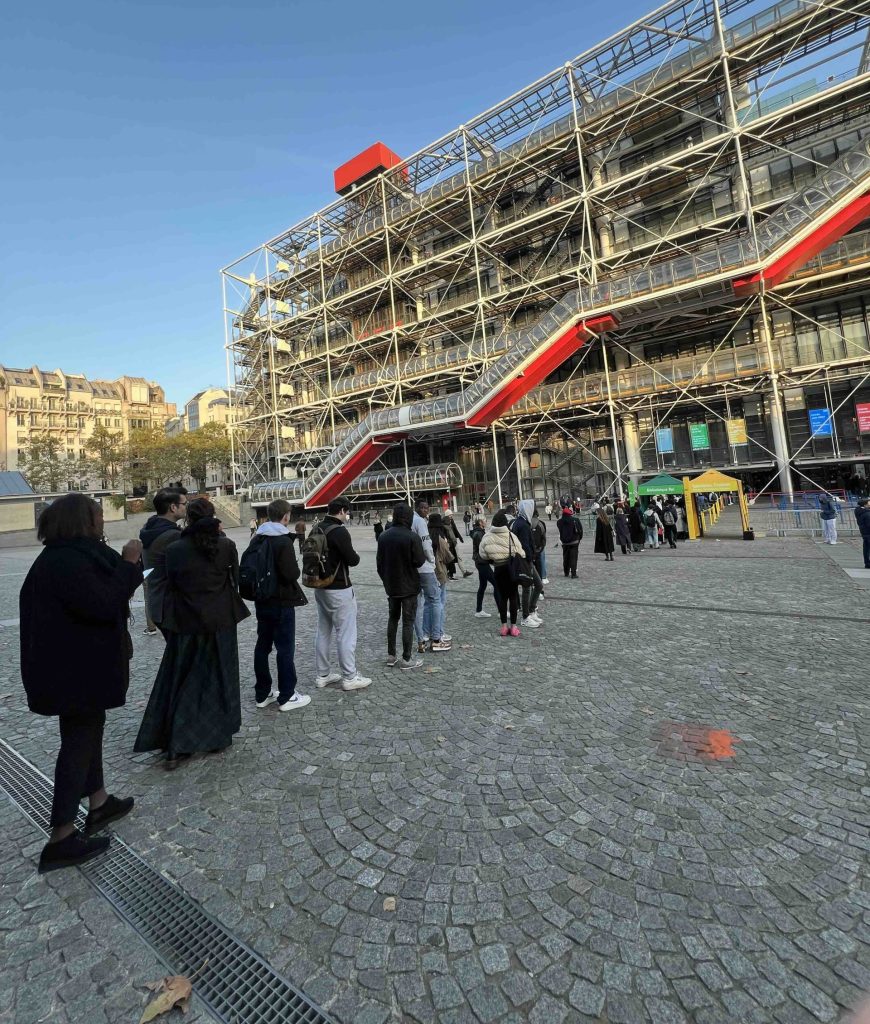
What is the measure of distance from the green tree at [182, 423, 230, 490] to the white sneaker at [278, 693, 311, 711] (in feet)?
184

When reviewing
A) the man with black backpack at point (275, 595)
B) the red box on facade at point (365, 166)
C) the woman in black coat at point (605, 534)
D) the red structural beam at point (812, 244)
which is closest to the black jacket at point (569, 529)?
the woman in black coat at point (605, 534)

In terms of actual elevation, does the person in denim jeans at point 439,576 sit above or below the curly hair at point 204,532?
below

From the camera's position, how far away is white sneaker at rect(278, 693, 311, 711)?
175 inches

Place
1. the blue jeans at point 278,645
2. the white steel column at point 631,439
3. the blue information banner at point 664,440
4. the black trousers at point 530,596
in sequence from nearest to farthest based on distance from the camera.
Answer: the blue jeans at point 278,645 < the black trousers at point 530,596 < the blue information banner at point 664,440 < the white steel column at point 631,439

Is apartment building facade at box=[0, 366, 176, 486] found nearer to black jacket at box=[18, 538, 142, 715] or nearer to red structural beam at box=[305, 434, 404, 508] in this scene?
red structural beam at box=[305, 434, 404, 508]

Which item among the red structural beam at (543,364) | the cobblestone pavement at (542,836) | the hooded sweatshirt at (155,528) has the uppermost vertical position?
the red structural beam at (543,364)

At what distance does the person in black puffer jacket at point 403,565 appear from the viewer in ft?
17.4

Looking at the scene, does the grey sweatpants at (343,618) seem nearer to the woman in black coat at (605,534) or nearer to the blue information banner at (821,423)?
the woman in black coat at (605,534)

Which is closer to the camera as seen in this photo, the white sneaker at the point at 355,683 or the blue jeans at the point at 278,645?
the blue jeans at the point at 278,645

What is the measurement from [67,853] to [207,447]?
57639mm

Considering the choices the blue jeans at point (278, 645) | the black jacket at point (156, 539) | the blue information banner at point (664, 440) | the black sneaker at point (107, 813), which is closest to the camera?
the black sneaker at point (107, 813)

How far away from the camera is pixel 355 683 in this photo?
489 cm

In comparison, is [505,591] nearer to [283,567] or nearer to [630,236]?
[283,567]

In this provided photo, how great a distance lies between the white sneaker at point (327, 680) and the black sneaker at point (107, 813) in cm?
206
